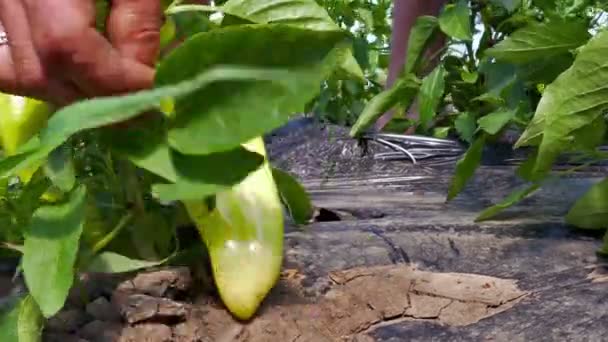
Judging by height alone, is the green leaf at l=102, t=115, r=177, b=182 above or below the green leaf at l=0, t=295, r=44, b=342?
above

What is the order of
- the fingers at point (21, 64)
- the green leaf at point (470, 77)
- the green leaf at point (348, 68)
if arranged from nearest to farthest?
the fingers at point (21, 64) → the green leaf at point (348, 68) → the green leaf at point (470, 77)

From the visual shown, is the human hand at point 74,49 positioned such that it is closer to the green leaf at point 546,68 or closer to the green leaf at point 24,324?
the green leaf at point 24,324

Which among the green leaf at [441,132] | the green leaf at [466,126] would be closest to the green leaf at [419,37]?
the green leaf at [466,126]

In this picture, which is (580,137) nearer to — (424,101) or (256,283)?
(256,283)

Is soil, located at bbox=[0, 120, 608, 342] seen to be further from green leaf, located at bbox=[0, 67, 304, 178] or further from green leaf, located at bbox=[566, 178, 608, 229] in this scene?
green leaf, located at bbox=[0, 67, 304, 178]

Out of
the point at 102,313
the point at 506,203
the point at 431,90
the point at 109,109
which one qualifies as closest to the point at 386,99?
the point at 431,90

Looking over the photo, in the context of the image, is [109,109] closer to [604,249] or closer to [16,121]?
[16,121]

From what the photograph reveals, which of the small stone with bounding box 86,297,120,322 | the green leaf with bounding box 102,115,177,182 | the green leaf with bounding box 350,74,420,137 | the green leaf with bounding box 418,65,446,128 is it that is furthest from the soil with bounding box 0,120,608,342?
the green leaf with bounding box 418,65,446,128
